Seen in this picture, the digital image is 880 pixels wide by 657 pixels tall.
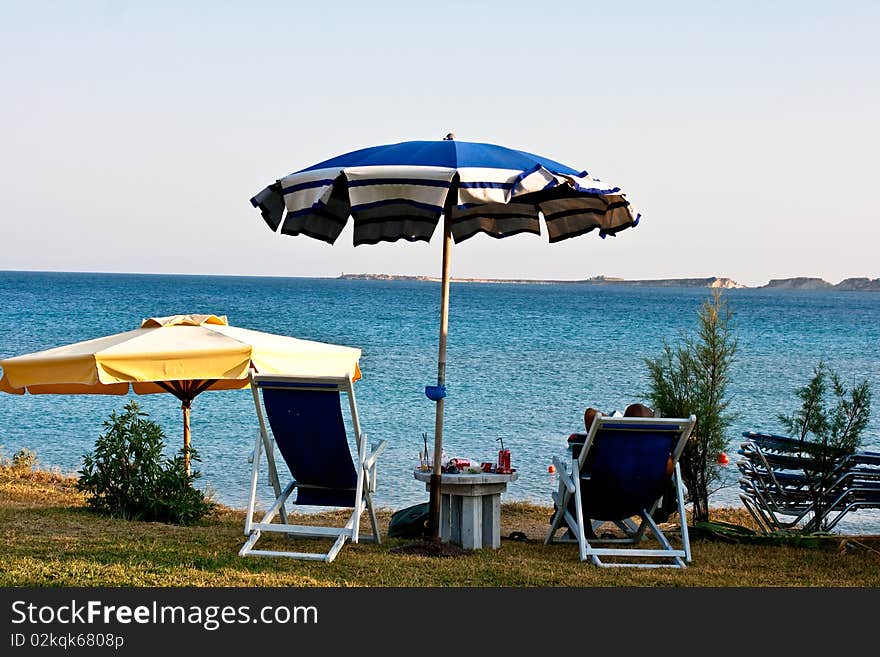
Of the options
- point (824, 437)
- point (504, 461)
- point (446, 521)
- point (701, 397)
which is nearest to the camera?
point (446, 521)

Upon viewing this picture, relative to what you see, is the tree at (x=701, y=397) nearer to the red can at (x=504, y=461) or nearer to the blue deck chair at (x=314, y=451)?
the red can at (x=504, y=461)

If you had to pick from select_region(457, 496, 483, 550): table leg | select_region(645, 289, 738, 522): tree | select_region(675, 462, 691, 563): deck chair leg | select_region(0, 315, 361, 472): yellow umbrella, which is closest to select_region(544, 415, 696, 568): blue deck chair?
select_region(675, 462, 691, 563): deck chair leg

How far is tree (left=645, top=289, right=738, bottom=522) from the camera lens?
790cm

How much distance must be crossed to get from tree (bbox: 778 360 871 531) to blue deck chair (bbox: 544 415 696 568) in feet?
5.17

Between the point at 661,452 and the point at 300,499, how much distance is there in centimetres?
223

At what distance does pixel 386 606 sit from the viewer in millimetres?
4352

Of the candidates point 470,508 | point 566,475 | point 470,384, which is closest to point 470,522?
point 470,508

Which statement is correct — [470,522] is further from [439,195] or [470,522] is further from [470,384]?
[470,384]

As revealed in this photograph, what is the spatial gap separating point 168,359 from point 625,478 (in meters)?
2.96

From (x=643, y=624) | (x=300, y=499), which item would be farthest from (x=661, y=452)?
(x=300, y=499)

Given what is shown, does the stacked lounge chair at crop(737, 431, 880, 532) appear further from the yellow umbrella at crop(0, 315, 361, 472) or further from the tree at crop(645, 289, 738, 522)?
the yellow umbrella at crop(0, 315, 361, 472)

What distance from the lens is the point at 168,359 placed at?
21.2ft

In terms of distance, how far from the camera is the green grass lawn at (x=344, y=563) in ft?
16.0

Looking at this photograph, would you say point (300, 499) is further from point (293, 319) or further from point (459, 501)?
point (293, 319)
